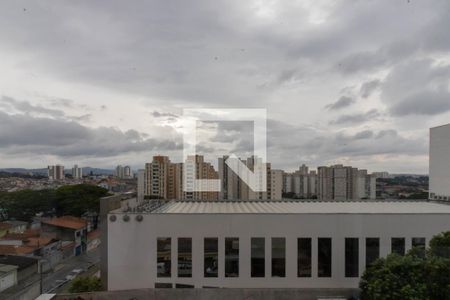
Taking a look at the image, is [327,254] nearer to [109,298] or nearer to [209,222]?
[209,222]

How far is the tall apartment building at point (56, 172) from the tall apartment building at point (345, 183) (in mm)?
14839

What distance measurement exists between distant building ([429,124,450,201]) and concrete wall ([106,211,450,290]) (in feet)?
14.6

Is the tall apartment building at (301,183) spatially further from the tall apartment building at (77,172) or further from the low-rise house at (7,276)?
the tall apartment building at (77,172)

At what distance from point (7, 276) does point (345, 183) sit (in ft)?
42.9

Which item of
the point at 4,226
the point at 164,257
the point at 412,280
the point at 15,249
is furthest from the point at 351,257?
the point at 4,226

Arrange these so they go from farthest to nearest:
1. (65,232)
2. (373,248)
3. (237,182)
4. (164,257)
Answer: (65,232) → (237,182) → (373,248) → (164,257)

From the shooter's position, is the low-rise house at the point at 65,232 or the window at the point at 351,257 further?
the low-rise house at the point at 65,232

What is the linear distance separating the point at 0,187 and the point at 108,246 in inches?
537

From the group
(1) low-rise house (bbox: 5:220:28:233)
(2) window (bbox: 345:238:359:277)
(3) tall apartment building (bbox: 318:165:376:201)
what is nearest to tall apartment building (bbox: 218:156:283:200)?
(2) window (bbox: 345:238:359:277)

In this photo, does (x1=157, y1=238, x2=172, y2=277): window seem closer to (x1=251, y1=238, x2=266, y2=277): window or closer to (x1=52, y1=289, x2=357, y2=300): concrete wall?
(x1=52, y1=289, x2=357, y2=300): concrete wall

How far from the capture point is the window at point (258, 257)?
6.14 metres

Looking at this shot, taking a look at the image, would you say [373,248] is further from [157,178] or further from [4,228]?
[4,228]

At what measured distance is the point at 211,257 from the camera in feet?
20.2

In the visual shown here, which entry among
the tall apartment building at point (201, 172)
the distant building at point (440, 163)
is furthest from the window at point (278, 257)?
the distant building at point (440, 163)
